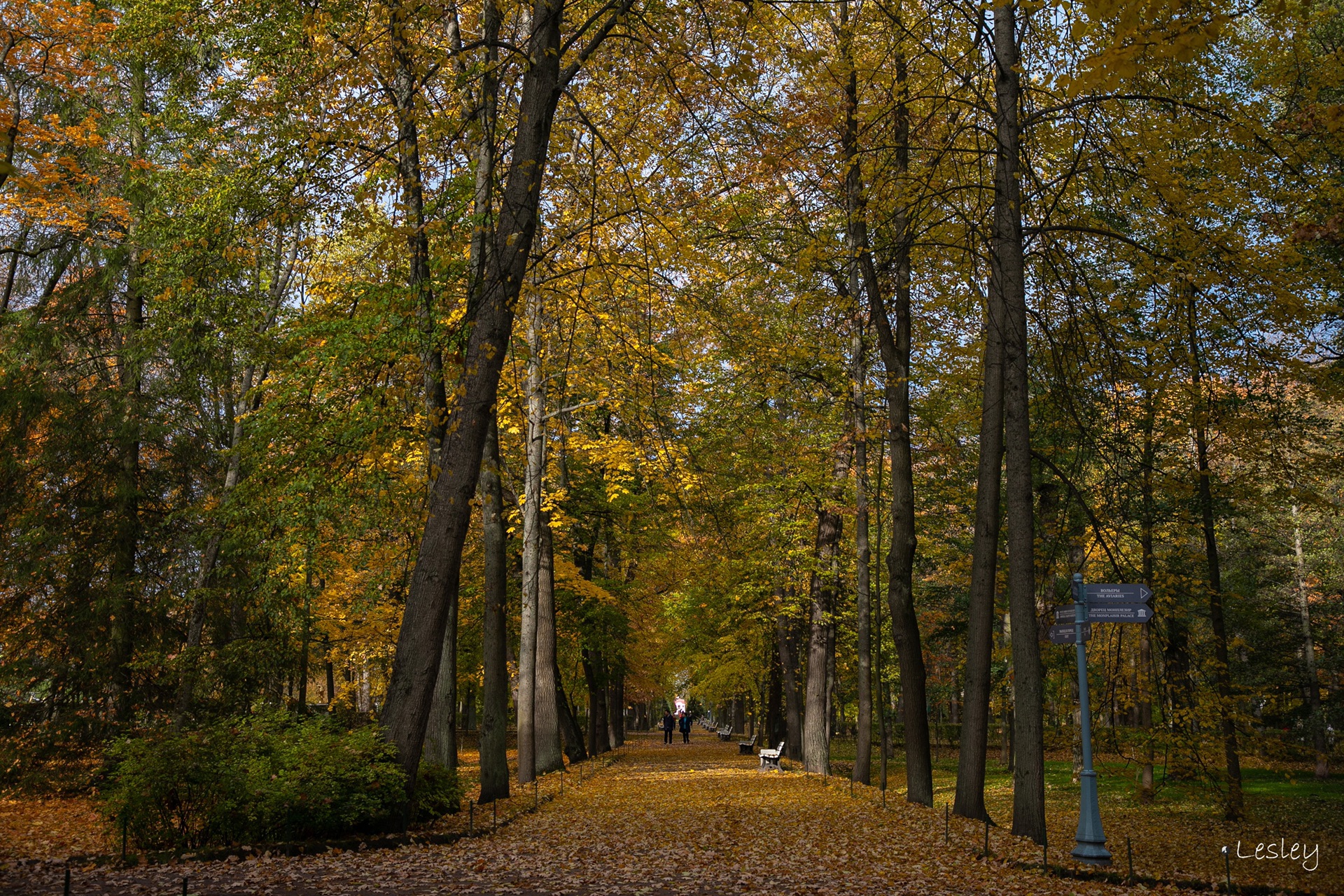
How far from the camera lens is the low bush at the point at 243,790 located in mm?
8820

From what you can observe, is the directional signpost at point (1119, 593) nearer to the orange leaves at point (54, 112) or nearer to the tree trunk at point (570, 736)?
the orange leaves at point (54, 112)

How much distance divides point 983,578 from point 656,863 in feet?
17.4

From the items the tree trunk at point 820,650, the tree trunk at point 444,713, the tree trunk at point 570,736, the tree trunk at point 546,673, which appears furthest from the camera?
the tree trunk at point 570,736

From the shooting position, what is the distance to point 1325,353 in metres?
14.8

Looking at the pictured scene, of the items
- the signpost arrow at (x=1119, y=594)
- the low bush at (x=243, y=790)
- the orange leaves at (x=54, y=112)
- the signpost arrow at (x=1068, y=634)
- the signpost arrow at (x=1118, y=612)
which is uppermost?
the orange leaves at (x=54, y=112)

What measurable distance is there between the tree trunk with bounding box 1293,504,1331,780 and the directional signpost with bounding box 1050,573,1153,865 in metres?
19.6

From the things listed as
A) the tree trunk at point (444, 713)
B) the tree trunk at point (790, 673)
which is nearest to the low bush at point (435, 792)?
the tree trunk at point (444, 713)

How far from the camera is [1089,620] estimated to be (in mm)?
9297

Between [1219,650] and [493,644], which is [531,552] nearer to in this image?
[493,644]

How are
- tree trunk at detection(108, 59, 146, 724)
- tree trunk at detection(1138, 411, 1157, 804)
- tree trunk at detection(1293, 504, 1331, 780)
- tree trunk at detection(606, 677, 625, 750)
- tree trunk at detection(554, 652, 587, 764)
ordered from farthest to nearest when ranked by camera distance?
tree trunk at detection(606, 677, 625, 750), tree trunk at detection(1293, 504, 1331, 780), tree trunk at detection(554, 652, 587, 764), tree trunk at detection(108, 59, 146, 724), tree trunk at detection(1138, 411, 1157, 804)

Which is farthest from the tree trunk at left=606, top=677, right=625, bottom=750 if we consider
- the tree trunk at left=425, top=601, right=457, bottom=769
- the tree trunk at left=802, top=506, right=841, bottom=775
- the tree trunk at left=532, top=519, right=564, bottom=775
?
the tree trunk at left=425, top=601, right=457, bottom=769

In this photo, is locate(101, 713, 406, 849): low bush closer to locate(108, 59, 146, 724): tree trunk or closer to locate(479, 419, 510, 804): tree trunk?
locate(479, 419, 510, 804): tree trunk

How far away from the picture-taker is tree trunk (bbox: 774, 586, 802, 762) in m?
26.7

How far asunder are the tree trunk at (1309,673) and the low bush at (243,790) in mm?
25082
